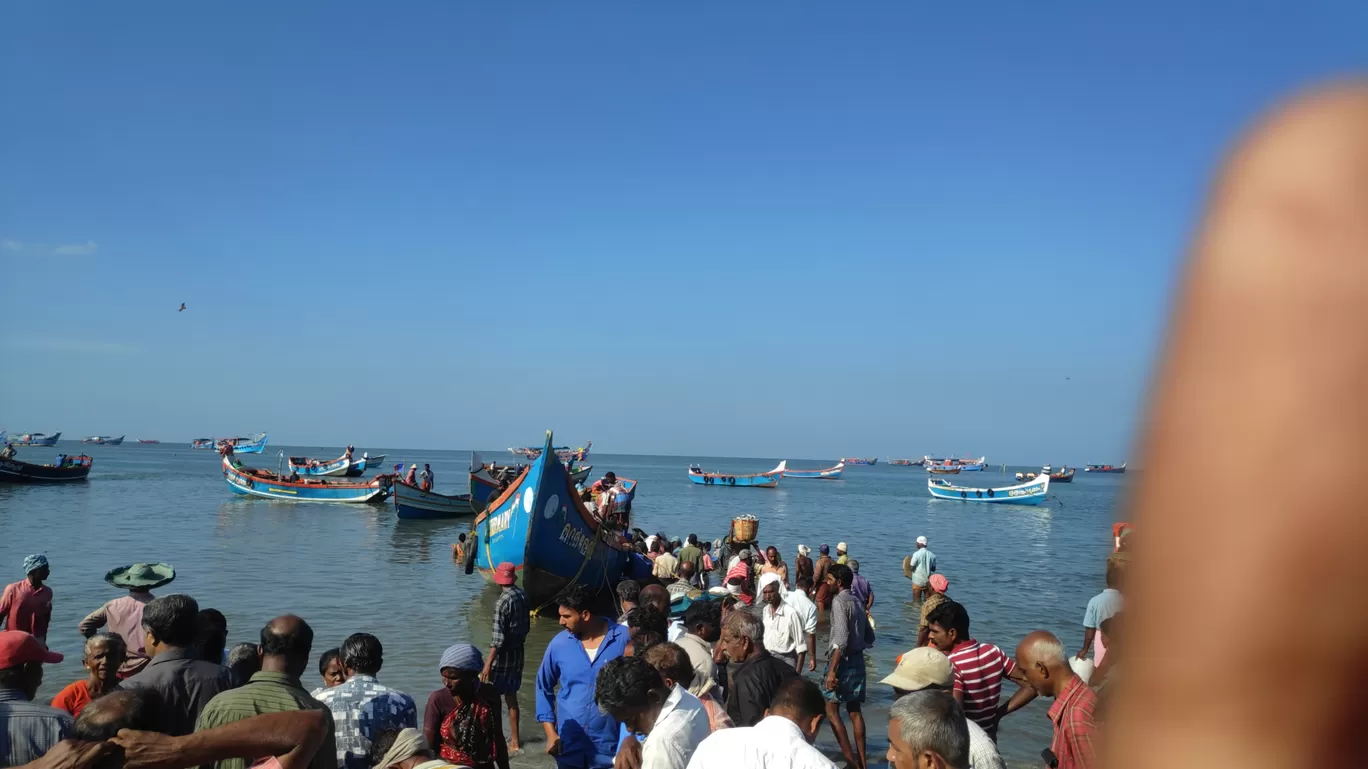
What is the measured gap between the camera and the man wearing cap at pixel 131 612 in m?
7.01

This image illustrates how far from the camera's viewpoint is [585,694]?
6.54 m

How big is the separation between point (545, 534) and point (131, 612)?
10.5 m

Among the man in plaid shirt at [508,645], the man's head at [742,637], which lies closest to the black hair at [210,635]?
the man in plaid shirt at [508,645]

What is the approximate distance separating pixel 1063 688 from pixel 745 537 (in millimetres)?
16378

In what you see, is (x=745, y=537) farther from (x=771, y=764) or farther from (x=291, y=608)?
(x=771, y=764)

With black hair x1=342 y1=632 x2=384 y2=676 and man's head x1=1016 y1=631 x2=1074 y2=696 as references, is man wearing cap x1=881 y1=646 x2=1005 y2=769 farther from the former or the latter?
black hair x1=342 y1=632 x2=384 y2=676

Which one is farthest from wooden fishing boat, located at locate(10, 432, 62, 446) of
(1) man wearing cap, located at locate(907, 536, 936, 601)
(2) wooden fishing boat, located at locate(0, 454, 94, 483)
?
(1) man wearing cap, located at locate(907, 536, 936, 601)

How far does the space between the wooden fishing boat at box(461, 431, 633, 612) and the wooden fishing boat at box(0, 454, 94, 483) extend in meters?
48.9

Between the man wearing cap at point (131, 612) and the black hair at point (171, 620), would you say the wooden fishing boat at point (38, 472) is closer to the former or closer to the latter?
the man wearing cap at point (131, 612)

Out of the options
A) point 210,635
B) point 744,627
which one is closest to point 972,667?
point 744,627

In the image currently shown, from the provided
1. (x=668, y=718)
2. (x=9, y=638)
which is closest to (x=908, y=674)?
(x=668, y=718)

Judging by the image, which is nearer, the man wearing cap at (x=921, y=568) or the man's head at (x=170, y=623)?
the man's head at (x=170, y=623)

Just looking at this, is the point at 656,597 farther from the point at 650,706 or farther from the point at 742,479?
the point at 742,479

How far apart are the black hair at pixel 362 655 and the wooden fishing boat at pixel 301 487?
42105 mm
